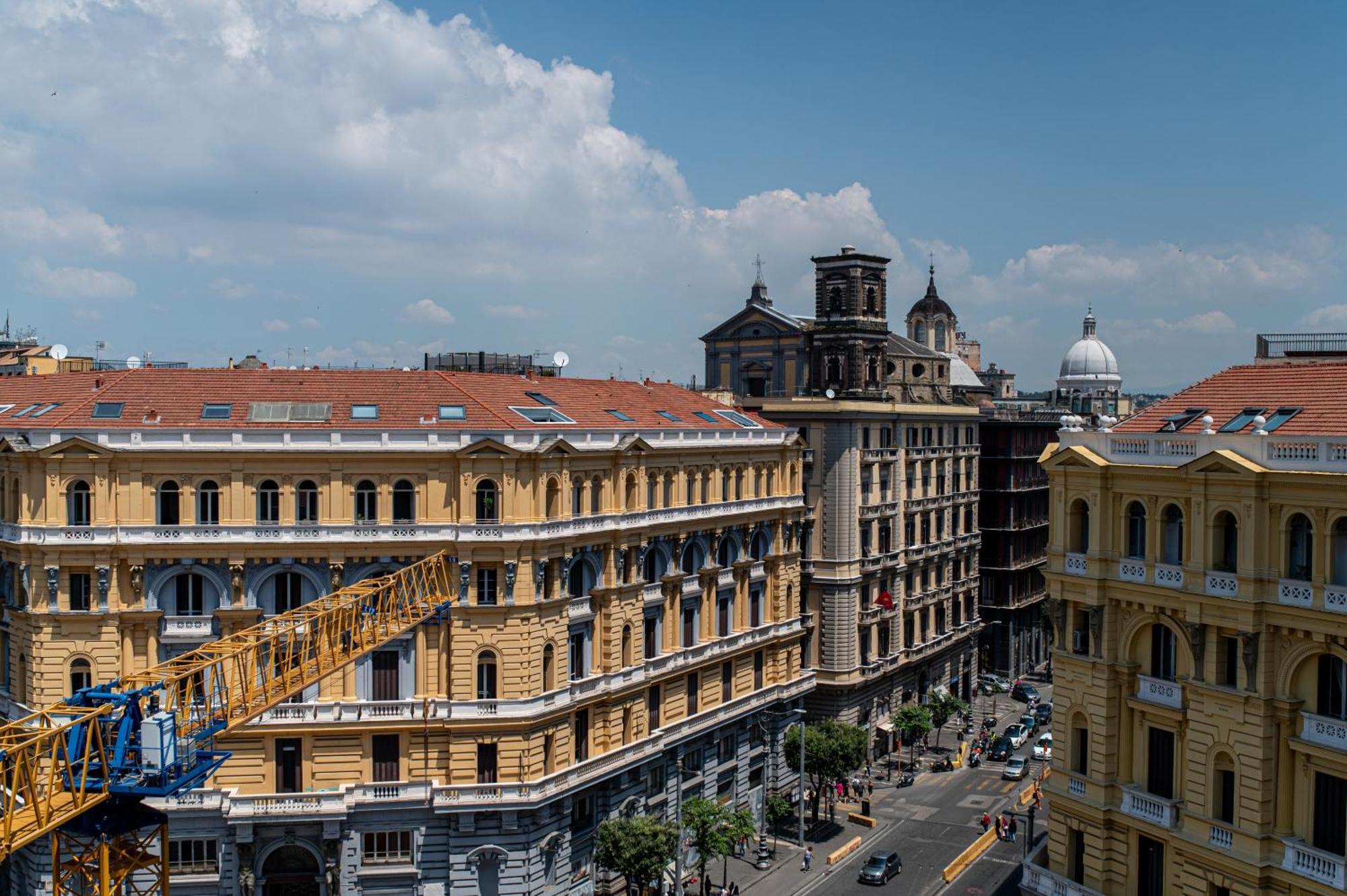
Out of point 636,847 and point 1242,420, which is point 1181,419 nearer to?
point 1242,420

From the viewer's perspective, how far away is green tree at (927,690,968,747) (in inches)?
3888

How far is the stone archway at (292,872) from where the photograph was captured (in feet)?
200

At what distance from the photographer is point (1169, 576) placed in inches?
1852

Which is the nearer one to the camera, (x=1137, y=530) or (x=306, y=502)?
(x=1137, y=530)

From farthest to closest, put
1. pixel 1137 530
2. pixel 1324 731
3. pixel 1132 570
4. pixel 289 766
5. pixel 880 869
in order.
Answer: pixel 880 869, pixel 289 766, pixel 1137 530, pixel 1132 570, pixel 1324 731

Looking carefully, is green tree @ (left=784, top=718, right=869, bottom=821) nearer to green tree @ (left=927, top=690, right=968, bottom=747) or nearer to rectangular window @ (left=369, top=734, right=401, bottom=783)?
green tree @ (left=927, top=690, right=968, bottom=747)

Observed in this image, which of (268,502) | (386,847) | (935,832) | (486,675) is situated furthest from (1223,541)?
(935,832)

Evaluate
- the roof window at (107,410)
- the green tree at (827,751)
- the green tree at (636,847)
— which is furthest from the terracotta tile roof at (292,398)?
the green tree at (827,751)

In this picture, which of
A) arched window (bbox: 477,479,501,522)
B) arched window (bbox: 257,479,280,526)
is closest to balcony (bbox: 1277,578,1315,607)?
arched window (bbox: 477,479,501,522)

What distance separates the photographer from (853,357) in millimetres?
103438

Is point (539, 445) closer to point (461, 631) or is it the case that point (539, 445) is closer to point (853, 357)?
point (461, 631)

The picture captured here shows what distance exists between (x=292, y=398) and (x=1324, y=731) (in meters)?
49.2

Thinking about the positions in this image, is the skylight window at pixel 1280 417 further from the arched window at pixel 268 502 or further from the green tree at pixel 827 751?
the arched window at pixel 268 502

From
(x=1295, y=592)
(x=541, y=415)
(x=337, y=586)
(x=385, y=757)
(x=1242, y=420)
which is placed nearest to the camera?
(x=1295, y=592)
